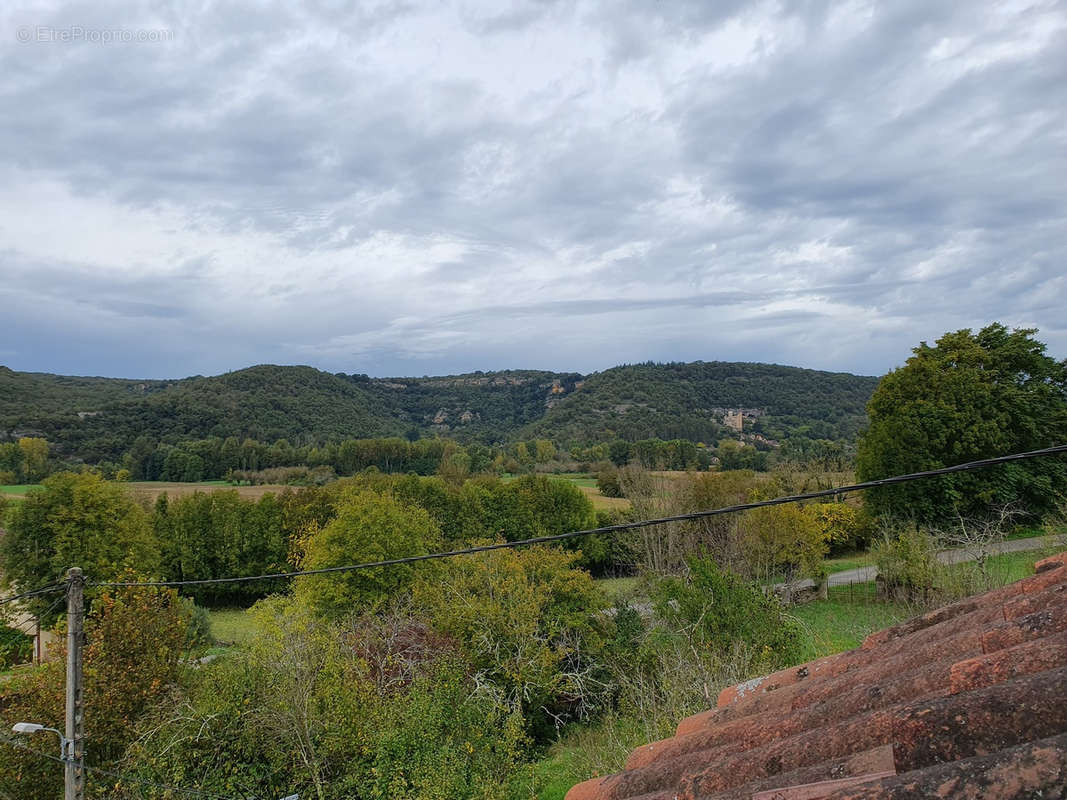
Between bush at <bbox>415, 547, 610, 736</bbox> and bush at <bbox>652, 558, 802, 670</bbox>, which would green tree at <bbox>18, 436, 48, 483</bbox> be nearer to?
bush at <bbox>415, 547, 610, 736</bbox>

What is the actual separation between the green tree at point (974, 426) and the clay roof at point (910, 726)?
2861cm

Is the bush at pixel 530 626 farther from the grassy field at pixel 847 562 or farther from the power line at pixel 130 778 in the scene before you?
the grassy field at pixel 847 562

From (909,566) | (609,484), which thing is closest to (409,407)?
(609,484)

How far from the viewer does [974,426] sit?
28312 millimetres

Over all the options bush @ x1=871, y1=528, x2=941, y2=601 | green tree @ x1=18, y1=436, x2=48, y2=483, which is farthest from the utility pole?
green tree @ x1=18, y1=436, x2=48, y2=483

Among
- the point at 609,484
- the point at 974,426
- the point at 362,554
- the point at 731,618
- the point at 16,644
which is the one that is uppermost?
the point at 974,426

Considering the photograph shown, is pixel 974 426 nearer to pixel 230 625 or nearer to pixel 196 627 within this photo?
pixel 196 627

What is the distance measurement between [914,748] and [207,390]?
125014mm

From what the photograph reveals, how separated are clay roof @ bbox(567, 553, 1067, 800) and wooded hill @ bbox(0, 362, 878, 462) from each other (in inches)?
3552

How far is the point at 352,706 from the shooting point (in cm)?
1322

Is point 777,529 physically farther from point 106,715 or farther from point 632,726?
point 106,715

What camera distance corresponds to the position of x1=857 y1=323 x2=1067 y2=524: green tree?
28.7 m

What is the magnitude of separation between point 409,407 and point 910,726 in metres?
153

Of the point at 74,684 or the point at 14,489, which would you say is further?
the point at 14,489
